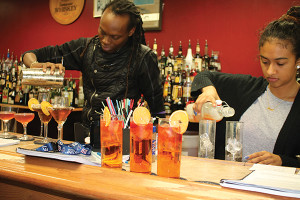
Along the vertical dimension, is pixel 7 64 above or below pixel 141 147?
above

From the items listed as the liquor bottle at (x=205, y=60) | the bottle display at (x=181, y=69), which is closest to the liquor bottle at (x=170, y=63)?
the bottle display at (x=181, y=69)

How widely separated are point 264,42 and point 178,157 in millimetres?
975

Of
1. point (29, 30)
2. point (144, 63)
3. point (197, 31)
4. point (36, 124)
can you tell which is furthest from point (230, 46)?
point (29, 30)

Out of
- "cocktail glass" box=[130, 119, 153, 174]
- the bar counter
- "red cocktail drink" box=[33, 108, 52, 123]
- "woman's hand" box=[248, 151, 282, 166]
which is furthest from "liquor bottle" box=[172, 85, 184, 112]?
"cocktail glass" box=[130, 119, 153, 174]

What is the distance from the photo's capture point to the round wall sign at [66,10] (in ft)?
15.8

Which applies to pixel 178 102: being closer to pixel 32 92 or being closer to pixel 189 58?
pixel 189 58

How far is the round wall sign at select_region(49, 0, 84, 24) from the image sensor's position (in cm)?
482

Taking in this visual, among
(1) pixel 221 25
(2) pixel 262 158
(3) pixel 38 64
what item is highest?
(1) pixel 221 25

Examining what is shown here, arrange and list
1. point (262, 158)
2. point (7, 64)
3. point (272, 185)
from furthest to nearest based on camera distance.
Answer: point (7, 64)
point (262, 158)
point (272, 185)

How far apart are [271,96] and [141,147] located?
3.63 feet

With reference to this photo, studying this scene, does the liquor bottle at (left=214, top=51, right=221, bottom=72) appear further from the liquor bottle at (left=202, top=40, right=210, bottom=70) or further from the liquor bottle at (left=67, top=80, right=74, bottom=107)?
the liquor bottle at (left=67, top=80, right=74, bottom=107)

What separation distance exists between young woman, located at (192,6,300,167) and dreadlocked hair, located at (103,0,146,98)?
1.57 ft

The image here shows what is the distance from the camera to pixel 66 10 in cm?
495

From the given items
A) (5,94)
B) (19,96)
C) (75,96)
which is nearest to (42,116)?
(75,96)
